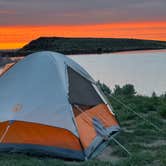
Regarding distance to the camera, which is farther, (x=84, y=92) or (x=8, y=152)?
(x=84, y=92)

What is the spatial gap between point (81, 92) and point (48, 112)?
110cm

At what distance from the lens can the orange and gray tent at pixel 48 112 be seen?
7.13m

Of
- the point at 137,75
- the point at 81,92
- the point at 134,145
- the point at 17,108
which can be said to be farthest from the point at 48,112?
the point at 137,75

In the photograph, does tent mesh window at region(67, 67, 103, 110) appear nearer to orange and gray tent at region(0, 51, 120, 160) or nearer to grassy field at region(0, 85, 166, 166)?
orange and gray tent at region(0, 51, 120, 160)

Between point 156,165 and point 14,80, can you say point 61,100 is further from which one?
point 156,165

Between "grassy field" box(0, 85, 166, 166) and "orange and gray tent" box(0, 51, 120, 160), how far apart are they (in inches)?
7.4

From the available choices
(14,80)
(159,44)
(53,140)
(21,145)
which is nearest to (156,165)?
(53,140)

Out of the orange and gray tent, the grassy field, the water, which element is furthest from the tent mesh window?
the water

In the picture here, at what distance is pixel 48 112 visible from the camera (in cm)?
728

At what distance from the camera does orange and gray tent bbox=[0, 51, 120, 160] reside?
7.13m

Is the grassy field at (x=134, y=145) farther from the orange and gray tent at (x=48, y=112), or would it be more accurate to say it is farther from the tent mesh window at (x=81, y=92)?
the tent mesh window at (x=81, y=92)

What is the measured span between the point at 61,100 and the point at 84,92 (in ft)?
3.41

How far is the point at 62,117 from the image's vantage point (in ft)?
23.6

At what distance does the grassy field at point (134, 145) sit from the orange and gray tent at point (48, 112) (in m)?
0.19
